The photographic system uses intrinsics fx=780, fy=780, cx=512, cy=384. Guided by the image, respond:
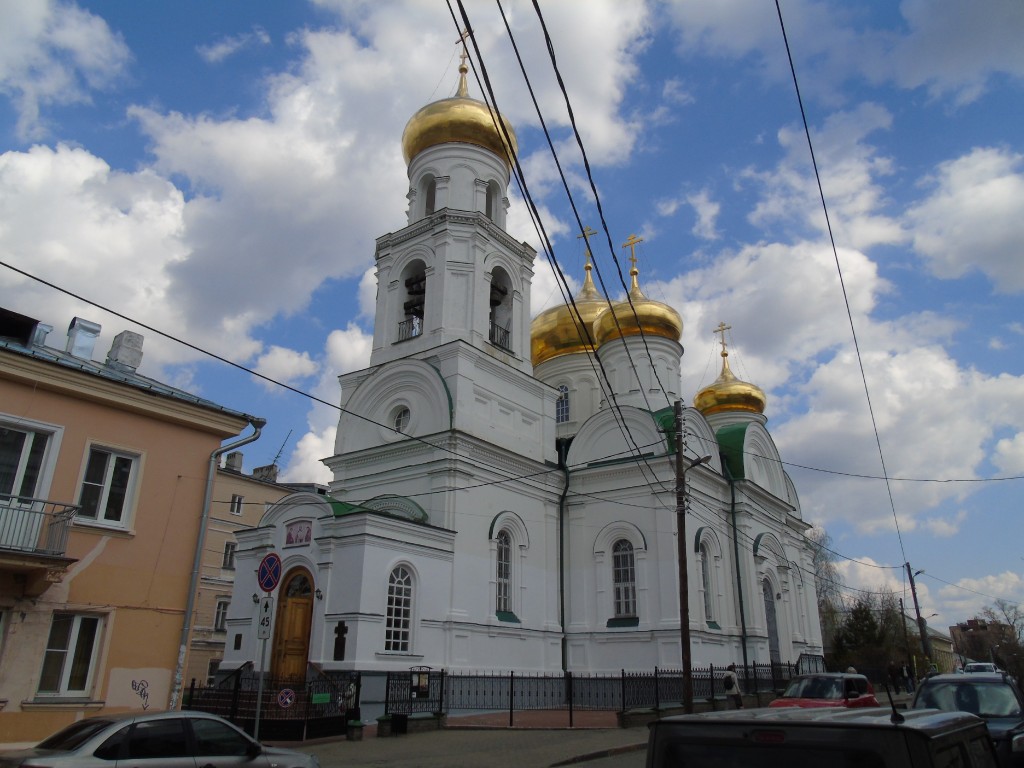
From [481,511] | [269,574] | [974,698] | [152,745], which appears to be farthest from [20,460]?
[481,511]

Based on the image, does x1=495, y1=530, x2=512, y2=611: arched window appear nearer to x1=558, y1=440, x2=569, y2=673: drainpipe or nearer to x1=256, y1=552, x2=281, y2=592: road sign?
x1=558, y1=440, x2=569, y2=673: drainpipe

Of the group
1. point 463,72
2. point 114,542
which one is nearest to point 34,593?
point 114,542

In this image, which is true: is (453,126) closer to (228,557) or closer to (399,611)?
(399,611)

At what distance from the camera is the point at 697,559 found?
22.7m

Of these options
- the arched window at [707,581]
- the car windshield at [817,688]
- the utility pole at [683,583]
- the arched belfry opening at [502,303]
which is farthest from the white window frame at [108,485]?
the arched window at [707,581]

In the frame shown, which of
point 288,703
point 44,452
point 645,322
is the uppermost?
point 645,322

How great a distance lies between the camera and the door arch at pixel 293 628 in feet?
56.4

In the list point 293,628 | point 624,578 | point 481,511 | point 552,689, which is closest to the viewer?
point 293,628

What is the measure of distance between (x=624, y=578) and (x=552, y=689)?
12.3 feet

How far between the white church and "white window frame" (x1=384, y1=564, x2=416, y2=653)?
5 cm

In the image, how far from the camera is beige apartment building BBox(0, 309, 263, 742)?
30.5 ft

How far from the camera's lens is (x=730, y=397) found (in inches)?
1332

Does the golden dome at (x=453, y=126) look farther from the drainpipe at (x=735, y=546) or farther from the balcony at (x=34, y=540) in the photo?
the balcony at (x=34, y=540)

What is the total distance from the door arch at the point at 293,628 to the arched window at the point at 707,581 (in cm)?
1129
